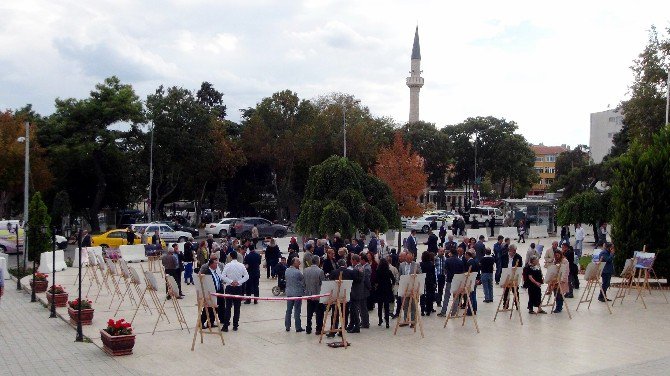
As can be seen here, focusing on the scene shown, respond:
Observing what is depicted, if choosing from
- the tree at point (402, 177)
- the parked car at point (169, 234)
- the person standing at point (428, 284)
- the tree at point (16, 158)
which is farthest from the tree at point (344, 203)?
the tree at point (16, 158)

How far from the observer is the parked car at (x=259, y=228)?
45.2m

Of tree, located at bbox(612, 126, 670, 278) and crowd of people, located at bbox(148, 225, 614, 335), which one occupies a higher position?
tree, located at bbox(612, 126, 670, 278)

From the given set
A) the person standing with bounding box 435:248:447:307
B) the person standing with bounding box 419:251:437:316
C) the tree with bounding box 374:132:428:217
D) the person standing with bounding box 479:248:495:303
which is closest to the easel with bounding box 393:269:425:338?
the person standing with bounding box 419:251:437:316

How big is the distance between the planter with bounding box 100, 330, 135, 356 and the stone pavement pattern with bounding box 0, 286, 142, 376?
178 millimetres

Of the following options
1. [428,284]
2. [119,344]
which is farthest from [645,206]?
[119,344]

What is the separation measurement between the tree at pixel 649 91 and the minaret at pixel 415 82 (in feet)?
199

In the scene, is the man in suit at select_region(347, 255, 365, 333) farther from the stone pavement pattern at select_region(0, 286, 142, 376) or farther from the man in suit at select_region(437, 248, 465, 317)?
the stone pavement pattern at select_region(0, 286, 142, 376)

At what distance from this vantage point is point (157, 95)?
52.0m

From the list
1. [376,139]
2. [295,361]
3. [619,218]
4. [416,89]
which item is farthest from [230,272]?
[416,89]

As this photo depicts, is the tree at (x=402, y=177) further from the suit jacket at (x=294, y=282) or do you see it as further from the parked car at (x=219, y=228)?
the suit jacket at (x=294, y=282)

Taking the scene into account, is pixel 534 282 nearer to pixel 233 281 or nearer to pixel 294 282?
pixel 294 282

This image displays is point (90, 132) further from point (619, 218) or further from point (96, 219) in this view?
point (619, 218)

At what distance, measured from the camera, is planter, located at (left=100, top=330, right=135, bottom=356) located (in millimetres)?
12086

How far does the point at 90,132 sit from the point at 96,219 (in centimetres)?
689
